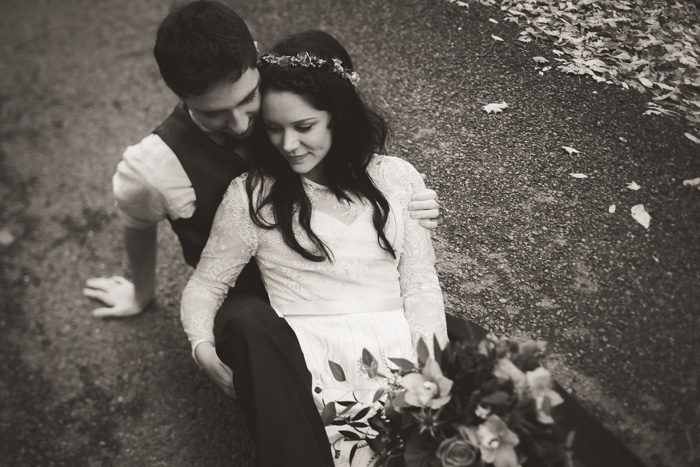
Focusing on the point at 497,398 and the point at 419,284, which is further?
the point at 419,284

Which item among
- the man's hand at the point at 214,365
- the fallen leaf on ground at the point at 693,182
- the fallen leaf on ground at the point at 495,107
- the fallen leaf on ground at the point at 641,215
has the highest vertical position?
the fallen leaf on ground at the point at 495,107

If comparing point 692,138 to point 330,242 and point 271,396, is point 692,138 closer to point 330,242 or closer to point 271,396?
point 330,242

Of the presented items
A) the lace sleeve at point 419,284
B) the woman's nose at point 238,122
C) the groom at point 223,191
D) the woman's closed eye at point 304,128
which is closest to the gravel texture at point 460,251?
the lace sleeve at point 419,284

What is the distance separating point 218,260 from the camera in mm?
2074

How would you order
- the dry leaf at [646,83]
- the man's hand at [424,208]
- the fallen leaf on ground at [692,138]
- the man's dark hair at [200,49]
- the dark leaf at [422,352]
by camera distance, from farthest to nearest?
the dry leaf at [646,83] < the fallen leaf on ground at [692,138] < the man's hand at [424,208] < the man's dark hair at [200,49] < the dark leaf at [422,352]

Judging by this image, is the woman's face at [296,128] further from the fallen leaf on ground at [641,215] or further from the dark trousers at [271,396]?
the fallen leaf on ground at [641,215]

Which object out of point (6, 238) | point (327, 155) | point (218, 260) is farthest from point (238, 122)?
point (6, 238)

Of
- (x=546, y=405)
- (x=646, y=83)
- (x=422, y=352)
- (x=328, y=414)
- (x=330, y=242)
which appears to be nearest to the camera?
(x=546, y=405)

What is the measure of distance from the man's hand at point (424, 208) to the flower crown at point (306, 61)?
56 cm

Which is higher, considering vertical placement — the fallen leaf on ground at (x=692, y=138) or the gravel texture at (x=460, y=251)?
the fallen leaf on ground at (x=692, y=138)

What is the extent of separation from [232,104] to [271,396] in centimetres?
97

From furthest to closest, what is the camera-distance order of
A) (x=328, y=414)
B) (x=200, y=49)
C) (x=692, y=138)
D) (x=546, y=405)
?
(x=692, y=138) < (x=200, y=49) < (x=328, y=414) < (x=546, y=405)

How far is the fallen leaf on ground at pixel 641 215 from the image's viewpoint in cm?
249

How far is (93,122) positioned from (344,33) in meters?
2.05
